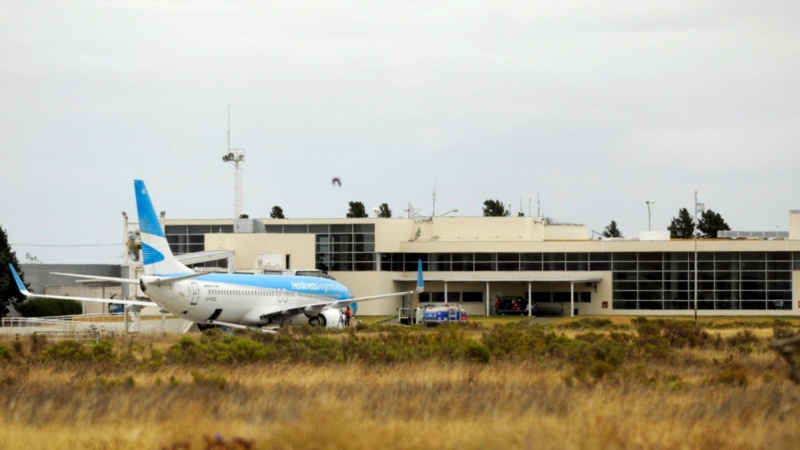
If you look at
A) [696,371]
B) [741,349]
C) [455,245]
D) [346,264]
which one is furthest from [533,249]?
[696,371]

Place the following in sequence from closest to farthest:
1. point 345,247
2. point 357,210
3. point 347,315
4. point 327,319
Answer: point 327,319 → point 347,315 → point 345,247 → point 357,210

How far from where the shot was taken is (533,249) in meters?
83.2

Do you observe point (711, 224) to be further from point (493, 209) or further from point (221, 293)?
point (221, 293)

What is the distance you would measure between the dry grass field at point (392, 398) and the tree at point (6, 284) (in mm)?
45163

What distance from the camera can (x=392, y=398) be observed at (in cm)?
1897

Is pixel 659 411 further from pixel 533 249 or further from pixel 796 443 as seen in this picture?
pixel 533 249

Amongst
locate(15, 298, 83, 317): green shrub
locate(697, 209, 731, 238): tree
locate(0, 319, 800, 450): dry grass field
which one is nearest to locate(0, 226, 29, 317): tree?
locate(15, 298, 83, 317): green shrub

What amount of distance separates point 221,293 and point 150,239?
17.2ft

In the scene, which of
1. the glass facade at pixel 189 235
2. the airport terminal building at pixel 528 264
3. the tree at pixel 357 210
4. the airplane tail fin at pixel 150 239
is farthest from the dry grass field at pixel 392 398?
the tree at pixel 357 210

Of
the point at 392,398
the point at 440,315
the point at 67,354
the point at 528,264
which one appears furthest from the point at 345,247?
the point at 392,398

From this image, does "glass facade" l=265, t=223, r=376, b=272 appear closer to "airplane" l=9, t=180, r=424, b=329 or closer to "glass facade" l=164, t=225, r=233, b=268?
"glass facade" l=164, t=225, r=233, b=268

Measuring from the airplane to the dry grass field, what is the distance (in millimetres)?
15055

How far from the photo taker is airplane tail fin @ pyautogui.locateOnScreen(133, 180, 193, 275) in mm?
45719

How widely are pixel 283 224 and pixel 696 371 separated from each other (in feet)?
193
